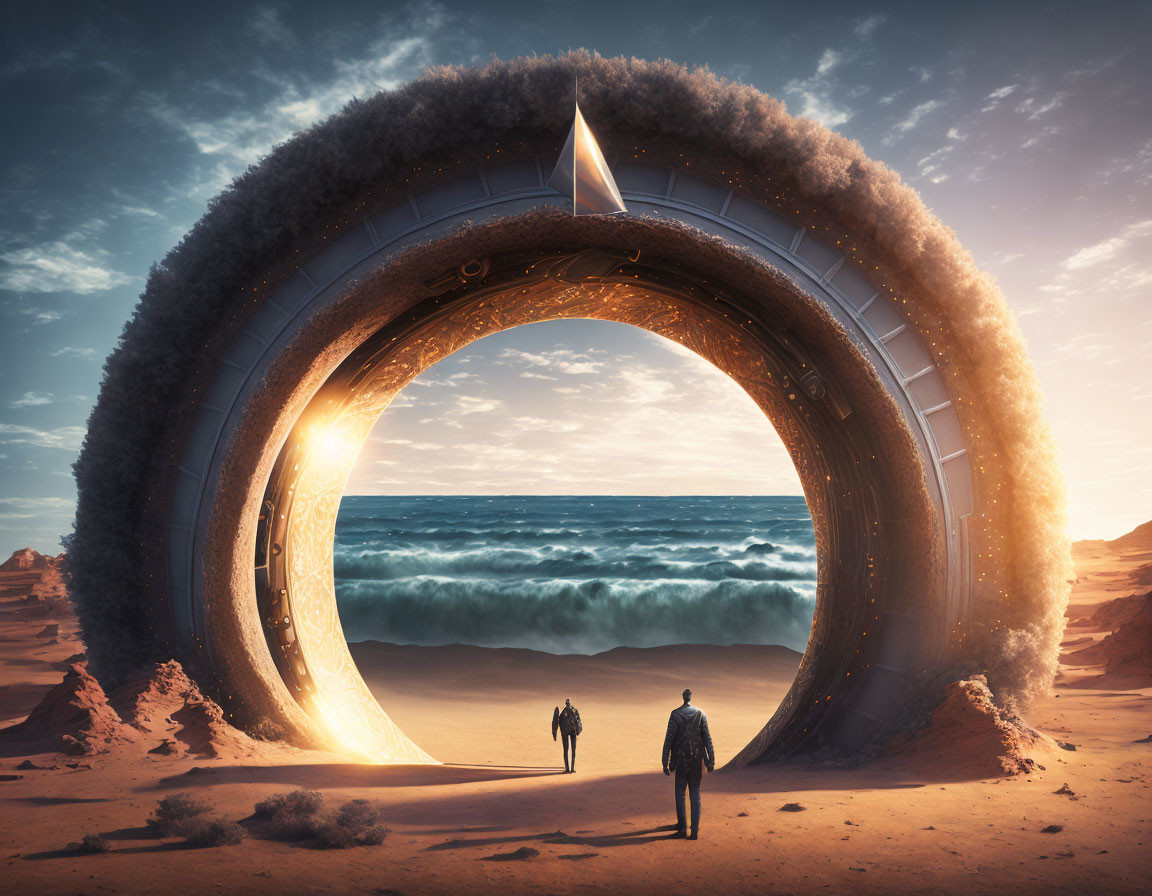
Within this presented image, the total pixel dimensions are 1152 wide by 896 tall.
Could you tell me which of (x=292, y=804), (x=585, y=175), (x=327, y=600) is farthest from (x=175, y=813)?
(x=585, y=175)

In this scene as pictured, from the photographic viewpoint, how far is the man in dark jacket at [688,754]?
158 inches

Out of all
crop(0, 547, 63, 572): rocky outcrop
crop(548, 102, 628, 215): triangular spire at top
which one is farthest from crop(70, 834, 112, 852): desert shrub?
crop(0, 547, 63, 572): rocky outcrop

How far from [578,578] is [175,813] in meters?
24.4

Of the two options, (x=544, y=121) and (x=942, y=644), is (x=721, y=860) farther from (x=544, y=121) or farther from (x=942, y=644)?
(x=544, y=121)

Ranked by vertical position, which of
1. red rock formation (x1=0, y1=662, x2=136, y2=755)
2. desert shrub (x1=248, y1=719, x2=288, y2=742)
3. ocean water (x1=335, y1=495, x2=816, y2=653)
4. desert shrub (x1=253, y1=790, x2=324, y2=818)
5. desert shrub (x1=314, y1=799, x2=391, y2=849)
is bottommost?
desert shrub (x1=314, y1=799, x2=391, y2=849)

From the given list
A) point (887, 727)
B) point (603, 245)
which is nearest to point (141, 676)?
point (603, 245)

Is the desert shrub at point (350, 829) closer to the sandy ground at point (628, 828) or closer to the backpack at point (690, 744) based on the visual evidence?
the sandy ground at point (628, 828)

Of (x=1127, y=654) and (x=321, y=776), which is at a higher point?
(x=1127, y=654)

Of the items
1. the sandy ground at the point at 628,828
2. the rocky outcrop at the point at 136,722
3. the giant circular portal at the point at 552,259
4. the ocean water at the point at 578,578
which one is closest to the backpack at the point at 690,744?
the sandy ground at the point at 628,828

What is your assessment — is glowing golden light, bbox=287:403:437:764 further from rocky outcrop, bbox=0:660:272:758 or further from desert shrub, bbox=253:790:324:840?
desert shrub, bbox=253:790:324:840

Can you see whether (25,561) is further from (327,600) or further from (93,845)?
(93,845)

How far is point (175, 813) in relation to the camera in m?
3.78

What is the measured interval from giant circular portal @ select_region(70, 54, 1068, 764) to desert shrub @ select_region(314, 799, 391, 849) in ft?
6.27

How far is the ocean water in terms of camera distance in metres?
22.8
